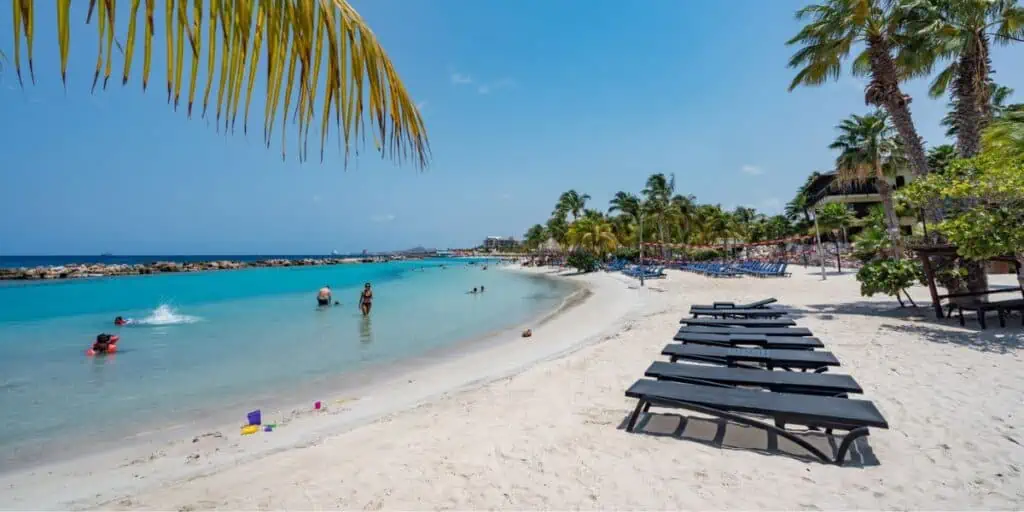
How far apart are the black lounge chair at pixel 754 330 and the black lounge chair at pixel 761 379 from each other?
199 centimetres

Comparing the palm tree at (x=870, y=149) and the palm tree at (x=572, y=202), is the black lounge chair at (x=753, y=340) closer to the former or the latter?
the palm tree at (x=870, y=149)


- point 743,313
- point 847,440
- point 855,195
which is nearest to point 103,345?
point 743,313

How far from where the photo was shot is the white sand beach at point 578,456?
329 centimetres

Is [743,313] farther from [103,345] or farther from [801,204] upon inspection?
[801,204]

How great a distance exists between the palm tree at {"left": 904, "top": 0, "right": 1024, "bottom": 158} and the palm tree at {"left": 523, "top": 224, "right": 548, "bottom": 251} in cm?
6332

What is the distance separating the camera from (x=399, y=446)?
456 cm

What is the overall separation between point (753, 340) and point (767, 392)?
2.05m

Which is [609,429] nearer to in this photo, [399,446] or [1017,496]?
[399,446]

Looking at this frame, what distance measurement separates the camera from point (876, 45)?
1181 cm

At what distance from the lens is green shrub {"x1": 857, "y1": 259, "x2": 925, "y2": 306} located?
9.76 m

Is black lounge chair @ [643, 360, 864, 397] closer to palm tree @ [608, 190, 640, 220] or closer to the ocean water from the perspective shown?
the ocean water

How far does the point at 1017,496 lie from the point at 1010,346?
555cm

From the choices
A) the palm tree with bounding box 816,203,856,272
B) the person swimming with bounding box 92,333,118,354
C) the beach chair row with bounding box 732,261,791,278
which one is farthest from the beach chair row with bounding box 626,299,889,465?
the palm tree with bounding box 816,203,856,272

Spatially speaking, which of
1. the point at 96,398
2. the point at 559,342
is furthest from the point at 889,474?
the point at 96,398
